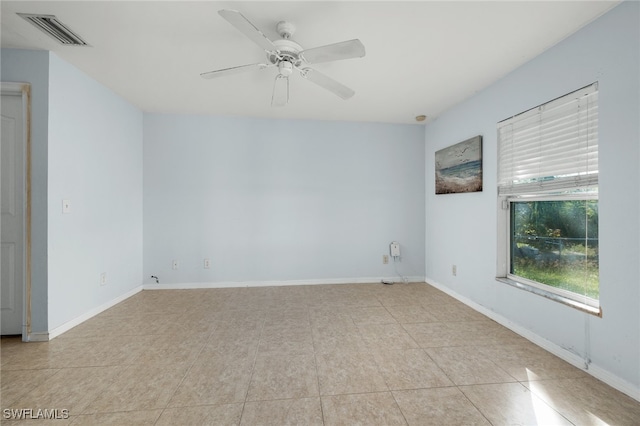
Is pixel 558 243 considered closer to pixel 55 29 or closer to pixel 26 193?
pixel 55 29

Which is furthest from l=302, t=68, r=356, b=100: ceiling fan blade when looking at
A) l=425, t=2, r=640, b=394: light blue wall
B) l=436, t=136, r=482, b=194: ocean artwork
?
l=436, t=136, r=482, b=194: ocean artwork

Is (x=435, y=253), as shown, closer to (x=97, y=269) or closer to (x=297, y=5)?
(x=297, y=5)

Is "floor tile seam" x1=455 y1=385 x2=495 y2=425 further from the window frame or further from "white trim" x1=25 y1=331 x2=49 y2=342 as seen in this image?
"white trim" x1=25 y1=331 x2=49 y2=342

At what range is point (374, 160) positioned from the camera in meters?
4.13

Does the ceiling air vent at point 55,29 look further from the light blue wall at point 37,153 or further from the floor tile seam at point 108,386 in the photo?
the floor tile seam at point 108,386

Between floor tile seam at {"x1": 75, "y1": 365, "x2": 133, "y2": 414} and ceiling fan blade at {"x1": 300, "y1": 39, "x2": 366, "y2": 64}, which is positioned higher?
ceiling fan blade at {"x1": 300, "y1": 39, "x2": 366, "y2": 64}

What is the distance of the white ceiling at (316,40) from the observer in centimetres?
175

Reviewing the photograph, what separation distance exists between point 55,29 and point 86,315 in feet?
8.32

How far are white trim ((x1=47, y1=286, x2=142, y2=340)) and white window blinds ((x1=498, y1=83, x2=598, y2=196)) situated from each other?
4340 mm

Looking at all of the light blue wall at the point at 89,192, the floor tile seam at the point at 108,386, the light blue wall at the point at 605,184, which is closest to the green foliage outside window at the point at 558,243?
the light blue wall at the point at 605,184

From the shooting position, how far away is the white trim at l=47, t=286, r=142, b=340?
93.0 inches

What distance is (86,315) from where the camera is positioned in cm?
271

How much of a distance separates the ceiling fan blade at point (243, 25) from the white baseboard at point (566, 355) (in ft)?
10.0

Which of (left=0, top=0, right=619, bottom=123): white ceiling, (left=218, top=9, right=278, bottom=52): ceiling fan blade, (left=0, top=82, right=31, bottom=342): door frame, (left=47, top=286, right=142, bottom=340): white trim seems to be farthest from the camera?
(left=47, top=286, right=142, bottom=340): white trim
